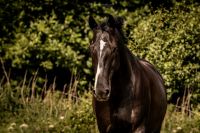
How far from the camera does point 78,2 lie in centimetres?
1344

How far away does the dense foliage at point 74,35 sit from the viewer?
11.5m

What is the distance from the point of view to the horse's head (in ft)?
20.2

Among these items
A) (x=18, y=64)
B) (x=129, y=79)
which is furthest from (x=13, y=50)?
(x=129, y=79)

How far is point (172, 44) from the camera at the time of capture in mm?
11461

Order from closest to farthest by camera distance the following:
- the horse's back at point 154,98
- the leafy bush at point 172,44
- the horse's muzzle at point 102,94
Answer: the horse's muzzle at point 102,94, the horse's back at point 154,98, the leafy bush at point 172,44

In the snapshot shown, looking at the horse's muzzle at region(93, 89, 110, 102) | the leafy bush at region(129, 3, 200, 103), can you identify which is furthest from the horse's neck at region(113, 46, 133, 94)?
the leafy bush at region(129, 3, 200, 103)

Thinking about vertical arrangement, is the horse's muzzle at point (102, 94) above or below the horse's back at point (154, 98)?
above

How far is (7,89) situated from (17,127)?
163 centimetres

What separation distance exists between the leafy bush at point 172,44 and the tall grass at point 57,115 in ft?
1.80

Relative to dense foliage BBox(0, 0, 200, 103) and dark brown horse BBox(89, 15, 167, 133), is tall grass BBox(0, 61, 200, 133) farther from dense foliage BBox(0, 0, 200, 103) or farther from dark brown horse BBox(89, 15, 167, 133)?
dark brown horse BBox(89, 15, 167, 133)

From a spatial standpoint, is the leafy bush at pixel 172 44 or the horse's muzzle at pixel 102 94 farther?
the leafy bush at pixel 172 44

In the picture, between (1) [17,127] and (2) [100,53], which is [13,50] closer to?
(1) [17,127]

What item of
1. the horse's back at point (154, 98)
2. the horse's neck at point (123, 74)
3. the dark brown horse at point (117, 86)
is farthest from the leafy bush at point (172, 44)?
the horse's neck at point (123, 74)

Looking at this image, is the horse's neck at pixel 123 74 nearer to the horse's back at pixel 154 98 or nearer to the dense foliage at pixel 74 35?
the horse's back at pixel 154 98
